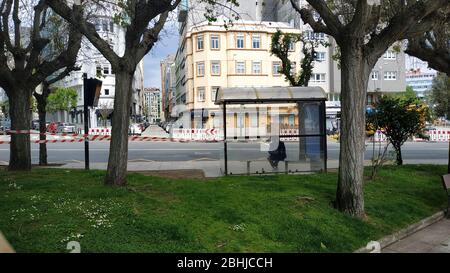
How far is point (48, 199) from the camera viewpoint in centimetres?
725

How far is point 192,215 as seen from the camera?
6711mm

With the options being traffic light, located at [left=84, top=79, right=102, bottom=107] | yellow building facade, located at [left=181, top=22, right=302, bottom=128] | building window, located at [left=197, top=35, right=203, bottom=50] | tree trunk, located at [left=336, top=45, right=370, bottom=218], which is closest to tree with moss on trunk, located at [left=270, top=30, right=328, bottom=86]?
traffic light, located at [left=84, top=79, right=102, bottom=107]

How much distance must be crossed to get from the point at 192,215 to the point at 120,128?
2690mm

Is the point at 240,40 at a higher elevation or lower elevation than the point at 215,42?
higher

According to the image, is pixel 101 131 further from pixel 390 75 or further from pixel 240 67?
pixel 390 75

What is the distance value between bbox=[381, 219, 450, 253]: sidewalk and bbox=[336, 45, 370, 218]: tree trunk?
2.92ft

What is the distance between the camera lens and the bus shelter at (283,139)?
41.5 ft

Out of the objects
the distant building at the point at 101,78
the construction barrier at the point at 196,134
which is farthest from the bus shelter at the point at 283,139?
the construction barrier at the point at 196,134

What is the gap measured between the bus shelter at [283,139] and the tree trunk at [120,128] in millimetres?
4402

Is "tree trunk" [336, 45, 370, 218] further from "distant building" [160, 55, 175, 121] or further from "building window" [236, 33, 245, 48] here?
"distant building" [160, 55, 175, 121]

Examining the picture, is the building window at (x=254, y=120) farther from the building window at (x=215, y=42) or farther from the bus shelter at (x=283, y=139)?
the building window at (x=215, y=42)

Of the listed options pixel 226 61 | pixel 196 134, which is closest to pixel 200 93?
pixel 226 61

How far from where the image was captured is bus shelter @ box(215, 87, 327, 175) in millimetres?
12656

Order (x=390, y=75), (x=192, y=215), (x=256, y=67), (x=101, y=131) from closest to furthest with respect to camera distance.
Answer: (x=192, y=215) → (x=101, y=131) → (x=256, y=67) → (x=390, y=75)
